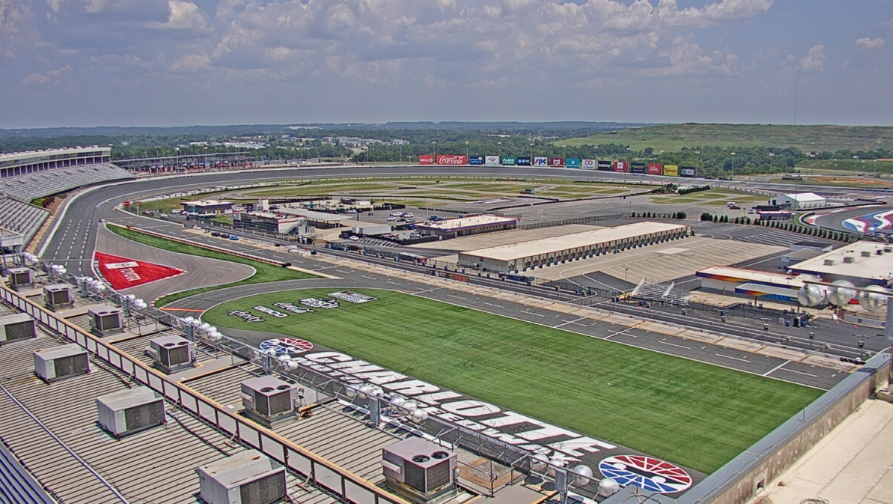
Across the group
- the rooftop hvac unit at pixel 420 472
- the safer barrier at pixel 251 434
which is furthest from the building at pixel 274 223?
the rooftop hvac unit at pixel 420 472

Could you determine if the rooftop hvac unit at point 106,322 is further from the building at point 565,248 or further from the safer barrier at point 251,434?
the building at point 565,248

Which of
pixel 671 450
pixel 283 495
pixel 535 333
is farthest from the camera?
pixel 535 333

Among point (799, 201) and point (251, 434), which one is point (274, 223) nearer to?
point (251, 434)

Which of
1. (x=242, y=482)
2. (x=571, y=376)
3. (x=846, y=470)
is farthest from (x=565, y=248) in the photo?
(x=242, y=482)

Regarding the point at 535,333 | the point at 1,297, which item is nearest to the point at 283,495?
the point at 1,297

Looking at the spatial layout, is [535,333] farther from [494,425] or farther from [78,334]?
[78,334]

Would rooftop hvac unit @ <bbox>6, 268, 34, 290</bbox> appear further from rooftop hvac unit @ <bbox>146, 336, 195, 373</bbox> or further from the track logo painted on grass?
the track logo painted on grass
